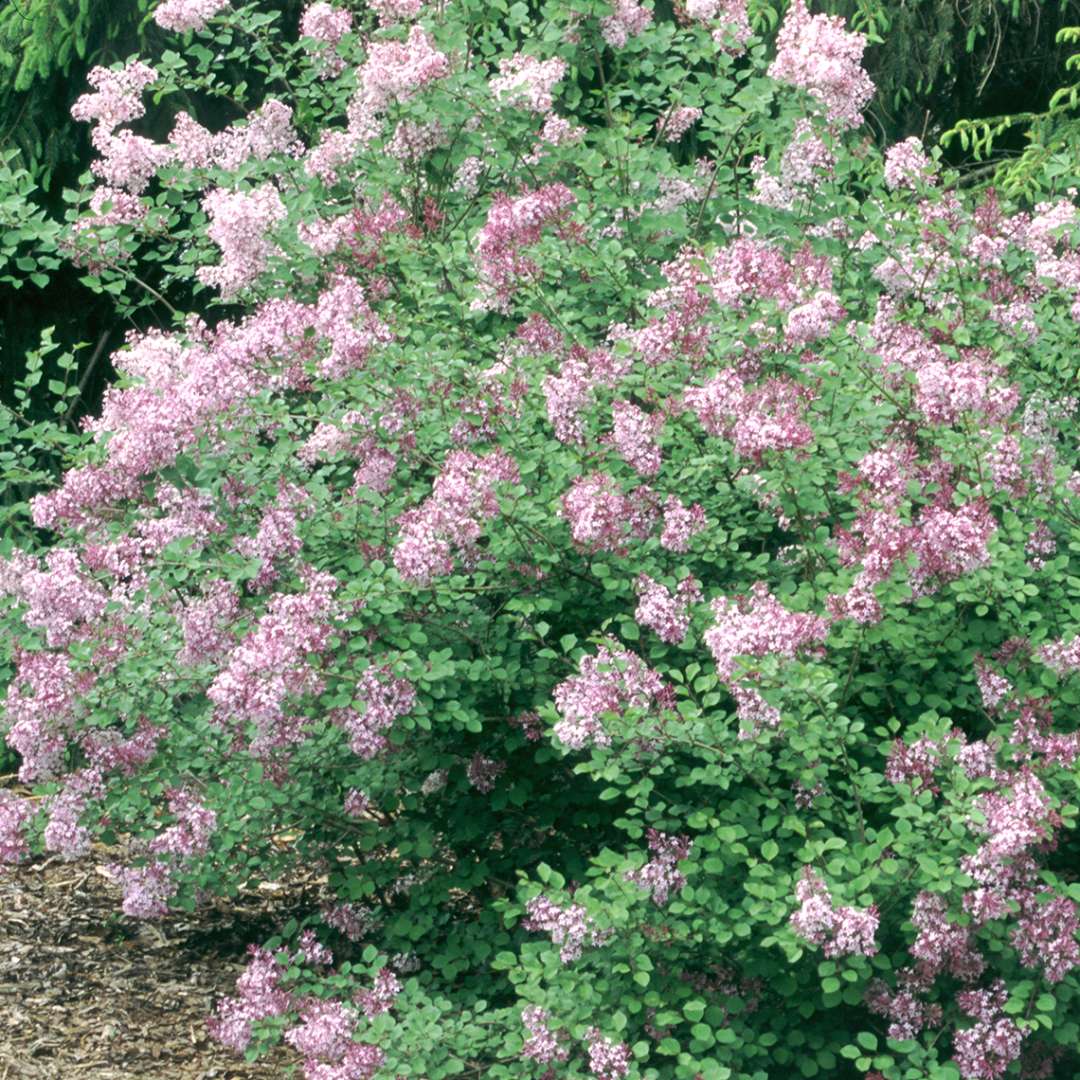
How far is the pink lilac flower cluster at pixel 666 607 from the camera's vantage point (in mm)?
3561

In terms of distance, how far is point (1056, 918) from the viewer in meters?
3.28

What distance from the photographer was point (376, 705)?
3.62m

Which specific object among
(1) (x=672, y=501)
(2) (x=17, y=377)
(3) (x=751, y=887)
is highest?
(1) (x=672, y=501)

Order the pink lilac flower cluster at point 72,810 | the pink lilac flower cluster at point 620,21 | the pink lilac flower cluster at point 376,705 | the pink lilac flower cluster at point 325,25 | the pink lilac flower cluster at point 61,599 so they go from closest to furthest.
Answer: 1. the pink lilac flower cluster at point 376,705
2. the pink lilac flower cluster at point 61,599
3. the pink lilac flower cluster at point 72,810
4. the pink lilac flower cluster at point 620,21
5. the pink lilac flower cluster at point 325,25

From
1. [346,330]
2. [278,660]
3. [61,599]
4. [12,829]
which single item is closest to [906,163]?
[346,330]

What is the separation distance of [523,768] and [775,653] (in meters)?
1.12

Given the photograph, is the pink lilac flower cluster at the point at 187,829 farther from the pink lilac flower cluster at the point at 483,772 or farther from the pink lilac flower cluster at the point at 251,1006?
the pink lilac flower cluster at the point at 483,772

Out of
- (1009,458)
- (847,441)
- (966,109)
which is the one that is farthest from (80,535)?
(966,109)

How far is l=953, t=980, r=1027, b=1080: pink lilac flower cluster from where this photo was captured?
329 centimetres

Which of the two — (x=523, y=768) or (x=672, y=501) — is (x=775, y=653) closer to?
(x=672, y=501)

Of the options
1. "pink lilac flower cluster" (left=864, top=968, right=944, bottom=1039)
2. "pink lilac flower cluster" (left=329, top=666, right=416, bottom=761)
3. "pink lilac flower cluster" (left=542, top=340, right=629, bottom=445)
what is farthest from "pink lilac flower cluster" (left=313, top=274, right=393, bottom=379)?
"pink lilac flower cluster" (left=864, top=968, right=944, bottom=1039)

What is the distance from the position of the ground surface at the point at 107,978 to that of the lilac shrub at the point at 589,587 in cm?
39

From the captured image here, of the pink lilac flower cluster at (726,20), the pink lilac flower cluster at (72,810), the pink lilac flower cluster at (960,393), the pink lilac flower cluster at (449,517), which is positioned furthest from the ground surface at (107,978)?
the pink lilac flower cluster at (726,20)

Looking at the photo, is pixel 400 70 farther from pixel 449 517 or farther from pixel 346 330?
pixel 449 517
